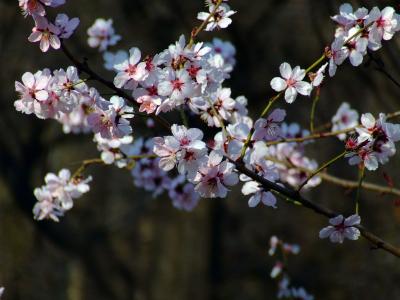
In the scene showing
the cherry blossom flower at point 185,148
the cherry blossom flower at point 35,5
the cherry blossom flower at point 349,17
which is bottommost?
the cherry blossom flower at point 185,148

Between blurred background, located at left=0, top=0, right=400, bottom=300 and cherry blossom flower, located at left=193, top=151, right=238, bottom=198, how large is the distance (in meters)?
3.84

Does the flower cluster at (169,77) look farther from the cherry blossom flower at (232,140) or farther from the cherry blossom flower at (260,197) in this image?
the cherry blossom flower at (260,197)

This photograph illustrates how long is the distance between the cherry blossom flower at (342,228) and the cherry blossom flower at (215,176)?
309 mm

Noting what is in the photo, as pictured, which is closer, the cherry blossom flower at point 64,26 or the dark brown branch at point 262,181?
the dark brown branch at point 262,181

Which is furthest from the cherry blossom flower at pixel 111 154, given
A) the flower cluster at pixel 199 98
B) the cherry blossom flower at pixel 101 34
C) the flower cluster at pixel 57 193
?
the flower cluster at pixel 199 98

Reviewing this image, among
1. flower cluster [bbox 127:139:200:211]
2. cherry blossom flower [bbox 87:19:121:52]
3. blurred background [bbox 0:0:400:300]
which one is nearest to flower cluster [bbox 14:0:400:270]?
flower cluster [bbox 127:139:200:211]

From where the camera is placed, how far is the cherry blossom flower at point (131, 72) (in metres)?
1.66

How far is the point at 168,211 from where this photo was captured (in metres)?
6.20

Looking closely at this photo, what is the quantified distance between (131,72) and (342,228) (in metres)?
0.67

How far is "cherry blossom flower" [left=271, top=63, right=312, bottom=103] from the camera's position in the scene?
67.1 inches

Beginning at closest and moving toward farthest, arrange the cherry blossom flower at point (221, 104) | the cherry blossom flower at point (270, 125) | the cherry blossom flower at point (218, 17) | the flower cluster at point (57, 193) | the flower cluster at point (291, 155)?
the cherry blossom flower at point (270, 125) < the cherry blossom flower at point (218, 17) < the cherry blossom flower at point (221, 104) < the flower cluster at point (57, 193) < the flower cluster at point (291, 155)

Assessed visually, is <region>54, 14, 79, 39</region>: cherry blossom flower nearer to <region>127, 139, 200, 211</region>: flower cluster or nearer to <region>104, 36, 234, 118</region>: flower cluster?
<region>104, 36, 234, 118</region>: flower cluster

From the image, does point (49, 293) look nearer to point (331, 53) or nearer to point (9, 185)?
point (9, 185)

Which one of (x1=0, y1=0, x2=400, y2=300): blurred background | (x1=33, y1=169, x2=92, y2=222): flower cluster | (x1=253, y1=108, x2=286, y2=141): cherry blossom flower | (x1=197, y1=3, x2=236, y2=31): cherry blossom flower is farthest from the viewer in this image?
(x1=0, y1=0, x2=400, y2=300): blurred background
